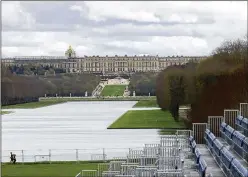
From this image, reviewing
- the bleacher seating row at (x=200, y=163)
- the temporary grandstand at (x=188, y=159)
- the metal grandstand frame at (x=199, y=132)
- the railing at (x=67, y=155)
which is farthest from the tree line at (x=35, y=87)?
the bleacher seating row at (x=200, y=163)

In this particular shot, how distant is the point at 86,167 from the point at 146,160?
513 centimetres

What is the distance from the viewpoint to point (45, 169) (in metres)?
24.8

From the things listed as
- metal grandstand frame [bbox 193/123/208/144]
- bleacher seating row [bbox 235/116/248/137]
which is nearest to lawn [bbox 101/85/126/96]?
metal grandstand frame [bbox 193/123/208/144]

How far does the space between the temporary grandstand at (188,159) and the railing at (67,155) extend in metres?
3.04

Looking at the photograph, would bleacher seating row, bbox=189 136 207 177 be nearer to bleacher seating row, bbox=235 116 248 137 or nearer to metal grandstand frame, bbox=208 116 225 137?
bleacher seating row, bbox=235 116 248 137

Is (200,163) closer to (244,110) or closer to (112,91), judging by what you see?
(244,110)

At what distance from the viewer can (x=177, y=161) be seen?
1844 cm

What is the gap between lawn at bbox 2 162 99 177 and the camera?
76.8ft

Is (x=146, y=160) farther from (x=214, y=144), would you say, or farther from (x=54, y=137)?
(x=54, y=137)

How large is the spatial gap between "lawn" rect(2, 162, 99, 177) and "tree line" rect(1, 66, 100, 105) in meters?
74.2

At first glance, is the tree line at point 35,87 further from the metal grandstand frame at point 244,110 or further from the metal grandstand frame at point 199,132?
the metal grandstand frame at point 244,110

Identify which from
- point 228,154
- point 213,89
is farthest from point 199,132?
point 228,154

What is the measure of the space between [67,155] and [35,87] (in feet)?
350

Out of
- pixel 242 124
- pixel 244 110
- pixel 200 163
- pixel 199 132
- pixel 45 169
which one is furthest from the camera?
pixel 199 132
